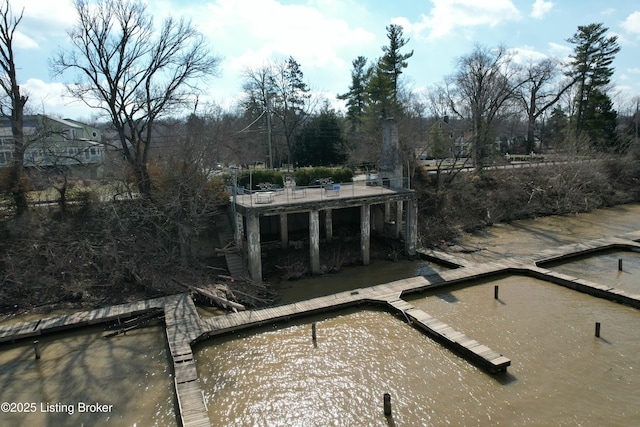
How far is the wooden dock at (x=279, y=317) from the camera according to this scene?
33.1 feet

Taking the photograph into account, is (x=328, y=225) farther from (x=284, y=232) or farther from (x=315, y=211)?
(x=315, y=211)

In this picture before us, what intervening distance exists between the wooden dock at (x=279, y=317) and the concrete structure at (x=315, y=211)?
3384 millimetres

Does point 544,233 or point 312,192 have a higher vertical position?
point 312,192

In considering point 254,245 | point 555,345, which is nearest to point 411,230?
point 254,245

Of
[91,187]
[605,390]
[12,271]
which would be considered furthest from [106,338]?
[605,390]

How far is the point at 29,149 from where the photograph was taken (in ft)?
64.3

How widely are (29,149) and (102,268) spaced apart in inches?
338

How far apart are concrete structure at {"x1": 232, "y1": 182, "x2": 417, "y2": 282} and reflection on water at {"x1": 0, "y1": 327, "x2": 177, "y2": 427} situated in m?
5.43

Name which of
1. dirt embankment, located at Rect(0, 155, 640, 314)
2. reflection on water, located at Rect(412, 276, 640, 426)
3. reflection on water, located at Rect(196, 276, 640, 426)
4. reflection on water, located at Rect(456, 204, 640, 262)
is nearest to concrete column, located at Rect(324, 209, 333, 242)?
dirt embankment, located at Rect(0, 155, 640, 314)

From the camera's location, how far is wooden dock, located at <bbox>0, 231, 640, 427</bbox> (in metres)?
10.1

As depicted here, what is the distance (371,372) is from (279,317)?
4.16 metres

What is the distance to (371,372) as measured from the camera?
34.0ft

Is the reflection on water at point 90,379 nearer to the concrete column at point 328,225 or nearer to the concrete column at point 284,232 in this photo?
the concrete column at point 284,232

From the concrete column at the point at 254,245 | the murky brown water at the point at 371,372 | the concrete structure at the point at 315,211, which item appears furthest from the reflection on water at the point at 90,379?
the concrete structure at the point at 315,211
